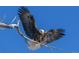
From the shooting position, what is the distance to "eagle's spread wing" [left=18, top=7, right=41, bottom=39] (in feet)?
5.88

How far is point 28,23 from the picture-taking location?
5.90 ft

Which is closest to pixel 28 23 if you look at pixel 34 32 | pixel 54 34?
pixel 34 32

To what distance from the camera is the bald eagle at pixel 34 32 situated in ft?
5.88

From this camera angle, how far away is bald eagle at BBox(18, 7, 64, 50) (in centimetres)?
179

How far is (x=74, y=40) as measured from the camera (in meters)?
1.80

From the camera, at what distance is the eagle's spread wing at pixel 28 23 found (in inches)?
70.6

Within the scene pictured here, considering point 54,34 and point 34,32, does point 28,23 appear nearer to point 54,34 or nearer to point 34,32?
point 34,32

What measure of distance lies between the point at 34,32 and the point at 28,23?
0.08 m
